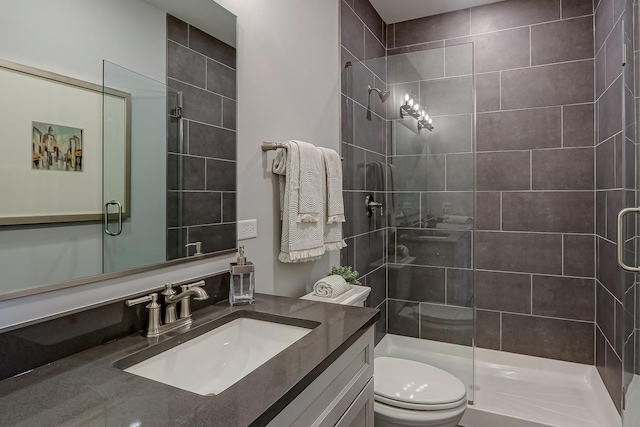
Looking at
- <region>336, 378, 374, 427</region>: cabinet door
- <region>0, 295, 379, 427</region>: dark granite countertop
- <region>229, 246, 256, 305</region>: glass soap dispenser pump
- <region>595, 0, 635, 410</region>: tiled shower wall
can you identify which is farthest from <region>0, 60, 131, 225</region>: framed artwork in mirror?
<region>595, 0, 635, 410</region>: tiled shower wall

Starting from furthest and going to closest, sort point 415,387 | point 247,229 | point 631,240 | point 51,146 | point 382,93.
Result: point 382,93
point 415,387
point 247,229
point 631,240
point 51,146

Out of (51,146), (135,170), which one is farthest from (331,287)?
(51,146)

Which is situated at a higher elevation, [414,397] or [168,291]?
[168,291]

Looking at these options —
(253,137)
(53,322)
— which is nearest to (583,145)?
(253,137)

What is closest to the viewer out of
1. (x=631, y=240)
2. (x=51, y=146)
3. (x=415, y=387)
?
(x=51, y=146)

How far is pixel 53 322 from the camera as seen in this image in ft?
2.82

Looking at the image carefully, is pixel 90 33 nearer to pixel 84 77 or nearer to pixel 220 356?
pixel 84 77

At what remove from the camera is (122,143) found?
1.04 metres

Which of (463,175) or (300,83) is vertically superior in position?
(300,83)

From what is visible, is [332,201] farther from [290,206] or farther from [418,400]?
[418,400]

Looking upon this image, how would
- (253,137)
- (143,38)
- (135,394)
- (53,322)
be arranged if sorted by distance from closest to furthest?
(135,394) < (53,322) < (143,38) < (253,137)

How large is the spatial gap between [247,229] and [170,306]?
1.58 feet

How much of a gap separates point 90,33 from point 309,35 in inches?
49.7

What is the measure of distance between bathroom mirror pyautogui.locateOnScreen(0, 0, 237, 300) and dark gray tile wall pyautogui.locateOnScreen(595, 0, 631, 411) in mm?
1946
